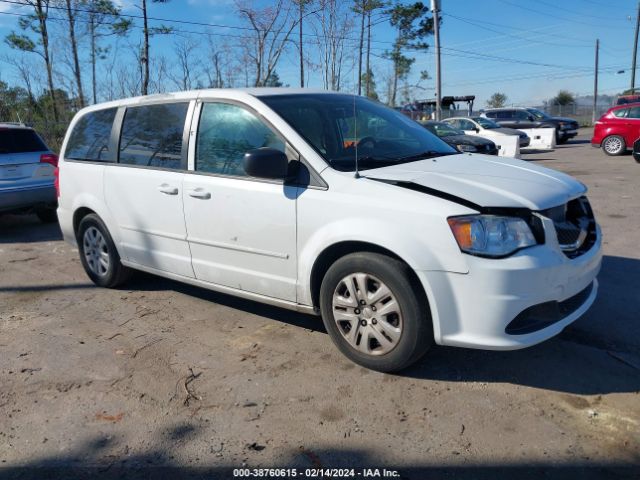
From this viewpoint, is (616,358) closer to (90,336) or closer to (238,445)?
(238,445)

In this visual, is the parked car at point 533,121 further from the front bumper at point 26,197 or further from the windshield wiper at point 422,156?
the windshield wiper at point 422,156

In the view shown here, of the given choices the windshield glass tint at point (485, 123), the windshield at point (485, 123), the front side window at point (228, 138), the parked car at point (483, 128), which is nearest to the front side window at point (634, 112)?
the parked car at point (483, 128)

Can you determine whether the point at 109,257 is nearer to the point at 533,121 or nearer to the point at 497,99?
the point at 533,121

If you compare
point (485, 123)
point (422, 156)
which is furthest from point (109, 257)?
point (485, 123)

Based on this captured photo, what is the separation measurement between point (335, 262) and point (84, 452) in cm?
172

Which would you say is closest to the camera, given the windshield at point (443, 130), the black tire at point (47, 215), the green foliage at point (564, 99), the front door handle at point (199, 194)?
the front door handle at point (199, 194)

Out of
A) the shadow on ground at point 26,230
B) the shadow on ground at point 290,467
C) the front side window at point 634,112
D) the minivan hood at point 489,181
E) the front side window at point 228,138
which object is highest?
the front side window at point 634,112

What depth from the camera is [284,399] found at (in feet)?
10.2

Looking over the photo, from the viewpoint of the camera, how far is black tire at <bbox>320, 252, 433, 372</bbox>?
3.02 meters

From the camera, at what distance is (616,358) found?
3.42m

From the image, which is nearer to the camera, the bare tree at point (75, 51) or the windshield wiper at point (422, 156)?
the windshield wiper at point (422, 156)

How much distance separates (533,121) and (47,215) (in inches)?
849

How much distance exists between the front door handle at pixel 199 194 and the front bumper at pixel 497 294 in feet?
5.75

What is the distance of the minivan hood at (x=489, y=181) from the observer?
299cm
